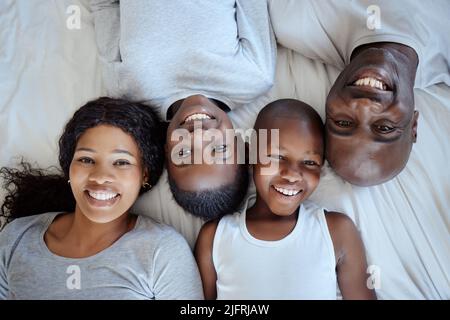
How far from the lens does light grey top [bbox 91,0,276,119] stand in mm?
1145

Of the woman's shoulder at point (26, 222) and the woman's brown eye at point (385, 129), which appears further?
the woman's shoulder at point (26, 222)

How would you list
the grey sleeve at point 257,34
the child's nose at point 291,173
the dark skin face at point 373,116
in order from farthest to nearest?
the grey sleeve at point 257,34
the child's nose at point 291,173
the dark skin face at point 373,116

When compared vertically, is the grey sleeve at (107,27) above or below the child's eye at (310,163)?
above

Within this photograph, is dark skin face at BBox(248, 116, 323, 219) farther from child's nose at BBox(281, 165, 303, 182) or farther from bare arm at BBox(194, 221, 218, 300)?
bare arm at BBox(194, 221, 218, 300)

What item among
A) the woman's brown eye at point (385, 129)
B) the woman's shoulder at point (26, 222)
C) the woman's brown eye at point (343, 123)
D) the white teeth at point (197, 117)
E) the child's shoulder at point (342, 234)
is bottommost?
the child's shoulder at point (342, 234)

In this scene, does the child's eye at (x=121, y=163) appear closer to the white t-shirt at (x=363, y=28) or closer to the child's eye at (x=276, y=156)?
the child's eye at (x=276, y=156)

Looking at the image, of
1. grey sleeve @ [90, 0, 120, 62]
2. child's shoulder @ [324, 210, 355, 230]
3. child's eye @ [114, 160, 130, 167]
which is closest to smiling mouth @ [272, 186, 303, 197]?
child's shoulder @ [324, 210, 355, 230]

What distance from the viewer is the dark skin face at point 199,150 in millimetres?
1050

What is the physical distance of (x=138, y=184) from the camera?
1099mm

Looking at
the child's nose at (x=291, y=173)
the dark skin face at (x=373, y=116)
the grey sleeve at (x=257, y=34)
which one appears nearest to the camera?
the dark skin face at (x=373, y=116)

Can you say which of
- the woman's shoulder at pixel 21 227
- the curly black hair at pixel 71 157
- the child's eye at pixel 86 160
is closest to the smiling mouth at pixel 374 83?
the curly black hair at pixel 71 157

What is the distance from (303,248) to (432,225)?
30 centimetres

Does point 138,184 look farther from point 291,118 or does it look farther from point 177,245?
point 291,118
